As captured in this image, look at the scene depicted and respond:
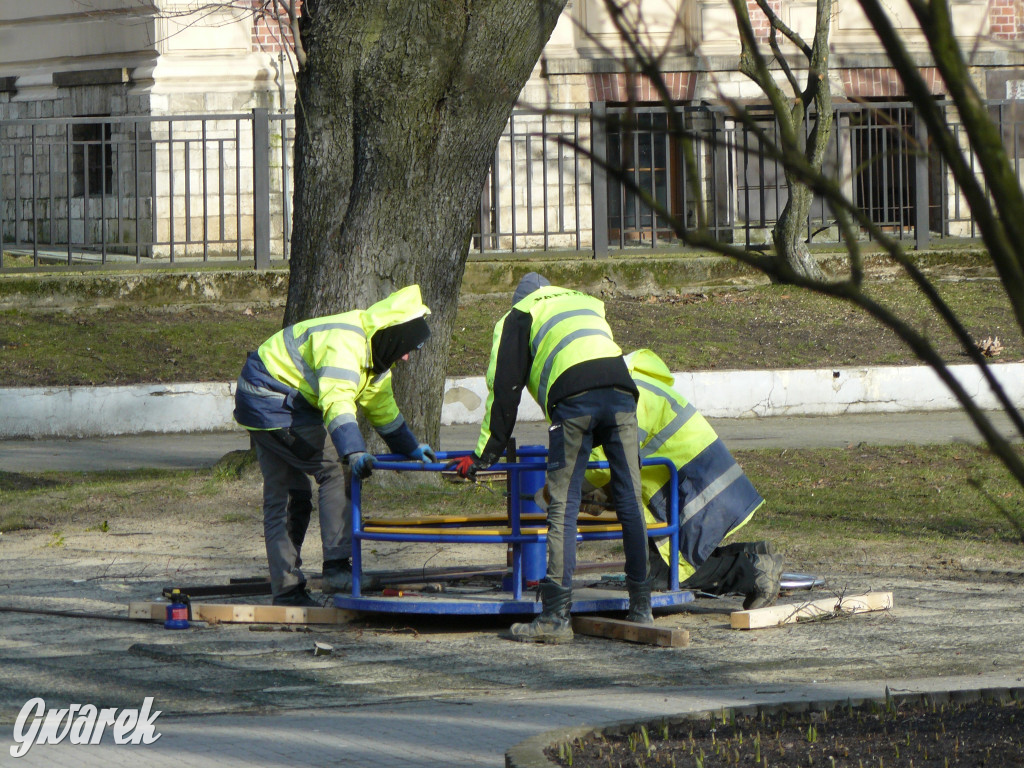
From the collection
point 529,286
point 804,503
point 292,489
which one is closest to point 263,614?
point 292,489

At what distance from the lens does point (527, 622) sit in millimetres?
Result: 6750

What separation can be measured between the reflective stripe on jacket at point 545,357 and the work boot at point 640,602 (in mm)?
848

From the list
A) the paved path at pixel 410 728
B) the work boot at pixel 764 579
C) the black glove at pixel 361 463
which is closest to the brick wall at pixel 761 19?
the work boot at pixel 764 579

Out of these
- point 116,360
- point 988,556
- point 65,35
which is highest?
point 65,35

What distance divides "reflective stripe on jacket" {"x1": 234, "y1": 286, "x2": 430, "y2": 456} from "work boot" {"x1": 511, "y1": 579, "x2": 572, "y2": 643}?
1.05 m

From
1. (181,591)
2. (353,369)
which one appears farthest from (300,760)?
(181,591)

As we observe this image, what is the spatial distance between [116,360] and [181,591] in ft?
23.2

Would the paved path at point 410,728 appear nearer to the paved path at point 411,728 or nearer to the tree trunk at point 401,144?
the paved path at point 411,728

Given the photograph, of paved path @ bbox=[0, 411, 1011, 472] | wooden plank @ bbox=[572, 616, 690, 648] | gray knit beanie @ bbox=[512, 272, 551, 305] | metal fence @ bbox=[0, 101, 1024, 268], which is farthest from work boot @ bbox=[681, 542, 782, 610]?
metal fence @ bbox=[0, 101, 1024, 268]

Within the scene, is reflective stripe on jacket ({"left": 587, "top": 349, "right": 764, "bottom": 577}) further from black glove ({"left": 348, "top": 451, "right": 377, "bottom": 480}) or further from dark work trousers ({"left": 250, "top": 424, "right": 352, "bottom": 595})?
dark work trousers ({"left": 250, "top": 424, "right": 352, "bottom": 595})

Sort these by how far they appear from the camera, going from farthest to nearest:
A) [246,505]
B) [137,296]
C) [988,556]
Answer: [137,296] < [246,505] < [988,556]

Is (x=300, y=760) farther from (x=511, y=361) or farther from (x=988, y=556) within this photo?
(x=988, y=556)

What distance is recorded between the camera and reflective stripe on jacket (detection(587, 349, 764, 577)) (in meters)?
6.82

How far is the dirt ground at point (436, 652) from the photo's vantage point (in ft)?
18.0
